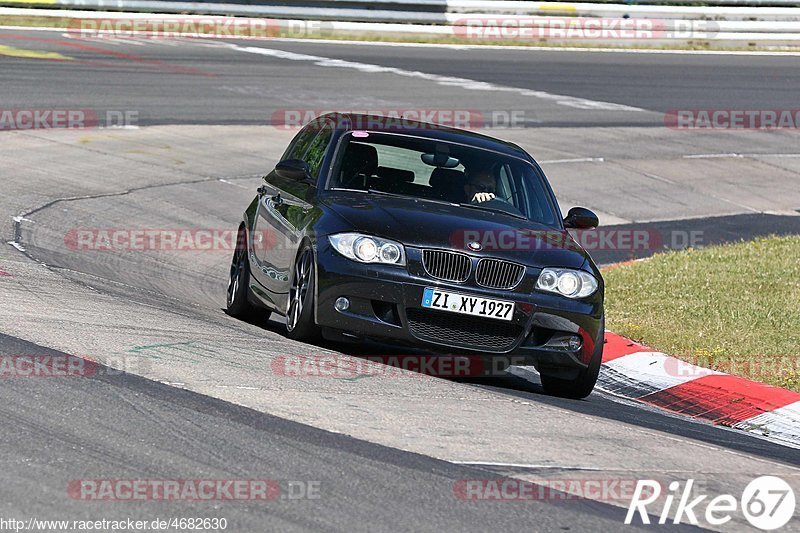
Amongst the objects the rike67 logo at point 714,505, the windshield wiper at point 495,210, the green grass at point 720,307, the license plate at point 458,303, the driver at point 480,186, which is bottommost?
the green grass at point 720,307

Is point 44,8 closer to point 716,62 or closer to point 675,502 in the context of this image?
point 716,62

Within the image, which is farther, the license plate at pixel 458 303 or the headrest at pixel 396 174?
the headrest at pixel 396 174

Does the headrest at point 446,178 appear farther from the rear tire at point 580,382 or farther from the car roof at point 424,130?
the rear tire at point 580,382

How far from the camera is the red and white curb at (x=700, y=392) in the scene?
860cm

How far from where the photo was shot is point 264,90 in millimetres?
24156

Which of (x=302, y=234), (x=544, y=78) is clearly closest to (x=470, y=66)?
(x=544, y=78)

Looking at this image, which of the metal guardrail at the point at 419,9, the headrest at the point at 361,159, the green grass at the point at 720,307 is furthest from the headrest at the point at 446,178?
the metal guardrail at the point at 419,9

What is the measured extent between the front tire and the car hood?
14.2 inches

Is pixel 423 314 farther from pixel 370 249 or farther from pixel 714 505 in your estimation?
pixel 714 505

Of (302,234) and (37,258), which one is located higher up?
(302,234)

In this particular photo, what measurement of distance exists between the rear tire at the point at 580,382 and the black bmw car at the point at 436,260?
1cm

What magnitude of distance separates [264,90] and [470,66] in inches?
262

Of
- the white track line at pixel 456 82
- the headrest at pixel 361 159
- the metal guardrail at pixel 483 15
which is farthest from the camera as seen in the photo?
the metal guardrail at pixel 483 15

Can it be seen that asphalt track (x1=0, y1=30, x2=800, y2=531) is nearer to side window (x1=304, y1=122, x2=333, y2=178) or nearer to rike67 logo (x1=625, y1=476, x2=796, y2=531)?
rike67 logo (x1=625, y1=476, x2=796, y2=531)
